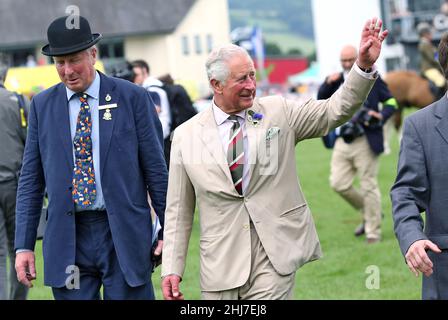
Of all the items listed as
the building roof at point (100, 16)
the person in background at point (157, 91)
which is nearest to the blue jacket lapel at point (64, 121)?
the person in background at point (157, 91)

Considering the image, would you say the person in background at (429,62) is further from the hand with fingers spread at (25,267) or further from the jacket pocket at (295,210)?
the jacket pocket at (295,210)

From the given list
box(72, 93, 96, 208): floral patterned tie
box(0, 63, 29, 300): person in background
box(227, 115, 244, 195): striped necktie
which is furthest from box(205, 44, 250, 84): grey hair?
box(0, 63, 29, 300): person in background

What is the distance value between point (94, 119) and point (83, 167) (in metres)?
0.30

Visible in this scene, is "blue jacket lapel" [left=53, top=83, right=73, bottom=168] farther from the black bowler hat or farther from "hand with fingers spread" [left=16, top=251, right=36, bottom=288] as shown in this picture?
"hand with fingers spread" [left=16, top=251, right=36, bottom=288]

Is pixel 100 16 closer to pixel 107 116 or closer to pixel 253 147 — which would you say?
pixel 107 116

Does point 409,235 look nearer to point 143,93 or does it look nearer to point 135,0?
point 143,93

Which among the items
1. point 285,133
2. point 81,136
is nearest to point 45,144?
point 81,136

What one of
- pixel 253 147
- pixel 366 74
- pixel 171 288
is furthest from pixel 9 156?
pixel 366 74

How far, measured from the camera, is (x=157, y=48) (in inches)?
3396

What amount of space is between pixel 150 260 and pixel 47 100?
1.16 meters

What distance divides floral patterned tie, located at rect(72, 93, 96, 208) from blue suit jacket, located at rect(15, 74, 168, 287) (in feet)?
0.14

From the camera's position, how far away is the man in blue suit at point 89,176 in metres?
6.25

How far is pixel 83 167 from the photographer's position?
6270mm

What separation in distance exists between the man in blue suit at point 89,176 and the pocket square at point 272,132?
1.06m
